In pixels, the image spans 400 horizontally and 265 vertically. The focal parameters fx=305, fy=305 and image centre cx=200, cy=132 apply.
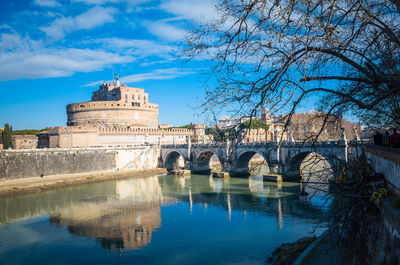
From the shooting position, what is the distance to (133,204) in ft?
55.7

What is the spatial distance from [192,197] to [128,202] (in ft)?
12.5

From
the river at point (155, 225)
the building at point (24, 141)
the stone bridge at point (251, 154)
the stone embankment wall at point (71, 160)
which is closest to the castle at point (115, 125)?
the building at point (24, 141)

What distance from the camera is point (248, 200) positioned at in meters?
16.8

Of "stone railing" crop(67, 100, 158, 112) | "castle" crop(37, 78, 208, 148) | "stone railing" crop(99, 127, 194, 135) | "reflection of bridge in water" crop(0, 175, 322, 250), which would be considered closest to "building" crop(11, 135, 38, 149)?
"castle" crop(37, 78, 208, 148)

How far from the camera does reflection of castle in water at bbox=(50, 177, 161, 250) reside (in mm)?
11258

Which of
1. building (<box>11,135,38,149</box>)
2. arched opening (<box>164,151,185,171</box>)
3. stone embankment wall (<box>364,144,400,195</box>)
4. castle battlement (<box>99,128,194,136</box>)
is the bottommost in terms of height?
arched opening (<box>164,151,185,171</box>)

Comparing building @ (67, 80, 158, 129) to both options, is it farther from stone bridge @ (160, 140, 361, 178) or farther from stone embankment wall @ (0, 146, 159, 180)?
stone bridge @ (160, 140, 361, 178)

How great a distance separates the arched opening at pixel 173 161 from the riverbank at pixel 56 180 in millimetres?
3906

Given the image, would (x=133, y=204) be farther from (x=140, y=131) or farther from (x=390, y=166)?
(x=140, y=131)

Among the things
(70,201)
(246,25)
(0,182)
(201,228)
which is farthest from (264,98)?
(0,182)

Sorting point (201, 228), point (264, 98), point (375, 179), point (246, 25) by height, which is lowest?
point (201, 228)

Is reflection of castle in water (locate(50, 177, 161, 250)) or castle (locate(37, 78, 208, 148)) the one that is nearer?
reflection of castle in water (locate(50, 177, 161, 250))

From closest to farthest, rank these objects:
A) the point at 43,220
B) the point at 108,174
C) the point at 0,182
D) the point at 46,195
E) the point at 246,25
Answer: the point at 246,25 → the point at 43,220 → the point at 46,195 → the point at 0,182 → the point at 108,174

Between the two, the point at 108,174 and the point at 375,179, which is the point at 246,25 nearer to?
the point at 375,179
